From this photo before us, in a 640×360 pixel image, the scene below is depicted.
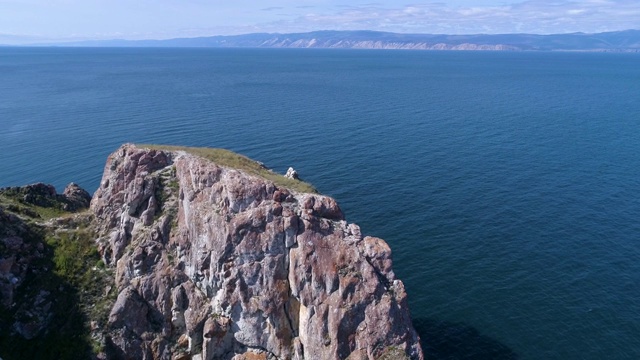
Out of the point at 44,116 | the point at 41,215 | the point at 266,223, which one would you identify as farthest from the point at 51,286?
Result: the point at 44,116

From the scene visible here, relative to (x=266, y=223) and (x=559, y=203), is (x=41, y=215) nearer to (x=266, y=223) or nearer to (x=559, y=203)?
(x=266, y=223)

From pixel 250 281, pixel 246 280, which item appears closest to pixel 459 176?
pixel 250 281

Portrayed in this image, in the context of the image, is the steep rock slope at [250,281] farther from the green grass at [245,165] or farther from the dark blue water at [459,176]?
the dark blue water at [459,176]

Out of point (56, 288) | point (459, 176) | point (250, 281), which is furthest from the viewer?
point (459, 176)

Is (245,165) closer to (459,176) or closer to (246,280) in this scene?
(246,280)

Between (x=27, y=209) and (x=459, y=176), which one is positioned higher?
(x=27, y=209)

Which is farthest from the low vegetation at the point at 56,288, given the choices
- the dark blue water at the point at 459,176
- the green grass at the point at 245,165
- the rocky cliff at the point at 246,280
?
the dark blue water at the point at 459,176
